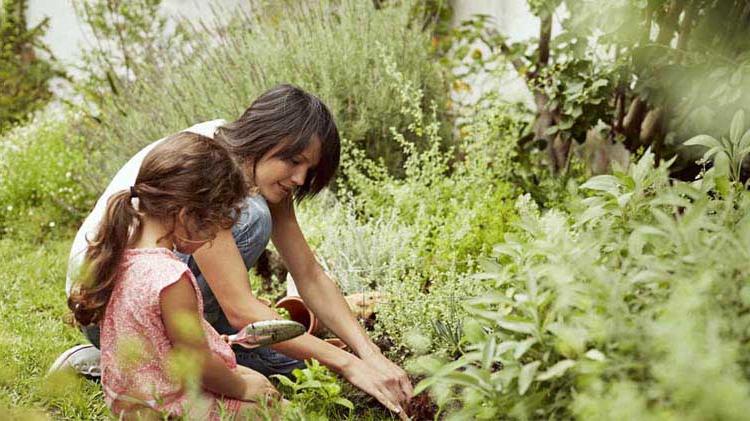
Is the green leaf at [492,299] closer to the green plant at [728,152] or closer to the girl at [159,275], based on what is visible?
the green plant at [728,152]

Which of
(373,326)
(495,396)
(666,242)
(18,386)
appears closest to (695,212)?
(666,242)

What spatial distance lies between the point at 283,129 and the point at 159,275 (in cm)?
70

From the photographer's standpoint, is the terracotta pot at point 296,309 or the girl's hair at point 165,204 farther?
the terracotta pot at point 296,309

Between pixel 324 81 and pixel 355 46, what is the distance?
43 cm

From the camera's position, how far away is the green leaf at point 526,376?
1.35m

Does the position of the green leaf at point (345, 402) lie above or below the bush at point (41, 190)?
above

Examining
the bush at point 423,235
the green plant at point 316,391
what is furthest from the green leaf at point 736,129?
the green plant at point 316,391

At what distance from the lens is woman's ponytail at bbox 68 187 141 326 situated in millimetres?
2033

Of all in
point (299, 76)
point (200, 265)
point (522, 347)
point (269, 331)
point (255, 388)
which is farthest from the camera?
point (299, 76)

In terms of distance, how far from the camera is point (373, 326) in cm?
303

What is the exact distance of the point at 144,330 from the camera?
203 centimetres

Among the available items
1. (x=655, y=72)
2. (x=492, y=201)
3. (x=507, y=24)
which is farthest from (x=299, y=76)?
(x=507, y=24)

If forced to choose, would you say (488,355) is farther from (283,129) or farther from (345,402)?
(283,129)

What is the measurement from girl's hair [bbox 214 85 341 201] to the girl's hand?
65 centimetres
